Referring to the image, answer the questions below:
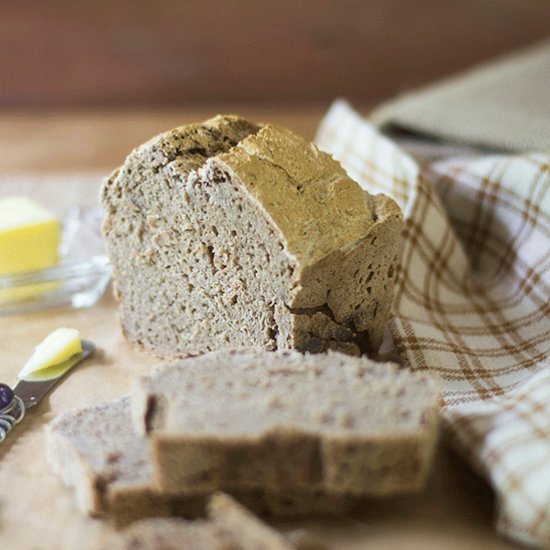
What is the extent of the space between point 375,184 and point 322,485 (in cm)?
199

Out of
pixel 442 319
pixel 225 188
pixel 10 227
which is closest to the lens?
pixel 225 188

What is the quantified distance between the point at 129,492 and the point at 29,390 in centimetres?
85

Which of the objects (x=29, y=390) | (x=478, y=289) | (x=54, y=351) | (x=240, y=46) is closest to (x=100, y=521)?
(x=29, y=390)

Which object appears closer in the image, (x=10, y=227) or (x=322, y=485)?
(x=322, y=485)

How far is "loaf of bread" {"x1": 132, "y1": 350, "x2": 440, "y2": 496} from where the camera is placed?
2.04 meters

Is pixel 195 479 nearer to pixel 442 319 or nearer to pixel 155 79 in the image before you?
pixel 442 319

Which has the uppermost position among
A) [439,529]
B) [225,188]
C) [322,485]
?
[225,188]

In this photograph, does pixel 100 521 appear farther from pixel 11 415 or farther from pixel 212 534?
pixel 11 415

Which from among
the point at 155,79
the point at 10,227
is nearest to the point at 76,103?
the point at 155,79

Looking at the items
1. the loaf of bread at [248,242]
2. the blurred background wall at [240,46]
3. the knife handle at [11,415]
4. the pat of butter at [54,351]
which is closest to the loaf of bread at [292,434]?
the loaf of bread at [248,242]

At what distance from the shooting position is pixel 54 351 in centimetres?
294

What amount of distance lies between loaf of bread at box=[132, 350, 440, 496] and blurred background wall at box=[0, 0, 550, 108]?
4.03 metres

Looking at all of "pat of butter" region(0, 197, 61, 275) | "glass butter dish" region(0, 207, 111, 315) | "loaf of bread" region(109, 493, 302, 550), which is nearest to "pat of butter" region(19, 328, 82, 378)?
"glass butter dish" region(0, 207, 111, 315)

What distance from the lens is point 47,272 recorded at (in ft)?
11.1
